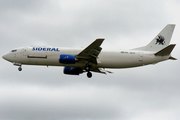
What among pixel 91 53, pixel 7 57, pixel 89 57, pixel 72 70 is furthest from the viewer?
pixel 72 70

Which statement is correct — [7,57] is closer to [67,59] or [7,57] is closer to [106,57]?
[67,59]

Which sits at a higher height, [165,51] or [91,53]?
[91,53]

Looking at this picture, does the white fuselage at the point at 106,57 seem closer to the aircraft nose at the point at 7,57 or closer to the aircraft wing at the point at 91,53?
the aircraft wing at the point at 91,53

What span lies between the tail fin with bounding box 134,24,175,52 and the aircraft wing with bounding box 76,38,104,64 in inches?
364

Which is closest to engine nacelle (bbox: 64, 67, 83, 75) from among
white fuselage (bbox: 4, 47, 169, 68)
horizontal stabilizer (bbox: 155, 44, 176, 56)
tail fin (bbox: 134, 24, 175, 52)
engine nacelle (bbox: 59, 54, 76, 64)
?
white fuselage (bbox: 4, 47, 169, 68)

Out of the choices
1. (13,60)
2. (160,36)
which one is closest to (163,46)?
(160,36)

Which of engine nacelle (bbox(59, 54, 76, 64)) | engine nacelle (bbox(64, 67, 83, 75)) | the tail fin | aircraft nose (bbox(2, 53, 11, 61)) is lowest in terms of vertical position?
engine nacelle (bbox(64, 67, 83, 75))

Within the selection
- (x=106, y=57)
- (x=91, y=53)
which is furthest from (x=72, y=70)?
(x=106, y=57)

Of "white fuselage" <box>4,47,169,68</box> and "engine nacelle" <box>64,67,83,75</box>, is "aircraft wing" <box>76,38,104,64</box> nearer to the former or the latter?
"white fuselage" <box>4,47,169,68</box>

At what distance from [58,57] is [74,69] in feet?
19.7

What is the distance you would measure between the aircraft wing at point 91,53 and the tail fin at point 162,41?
9.25 meters

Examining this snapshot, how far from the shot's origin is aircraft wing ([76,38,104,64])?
48.4 meters

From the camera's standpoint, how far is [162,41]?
54.2m

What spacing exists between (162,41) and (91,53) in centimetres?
1425
